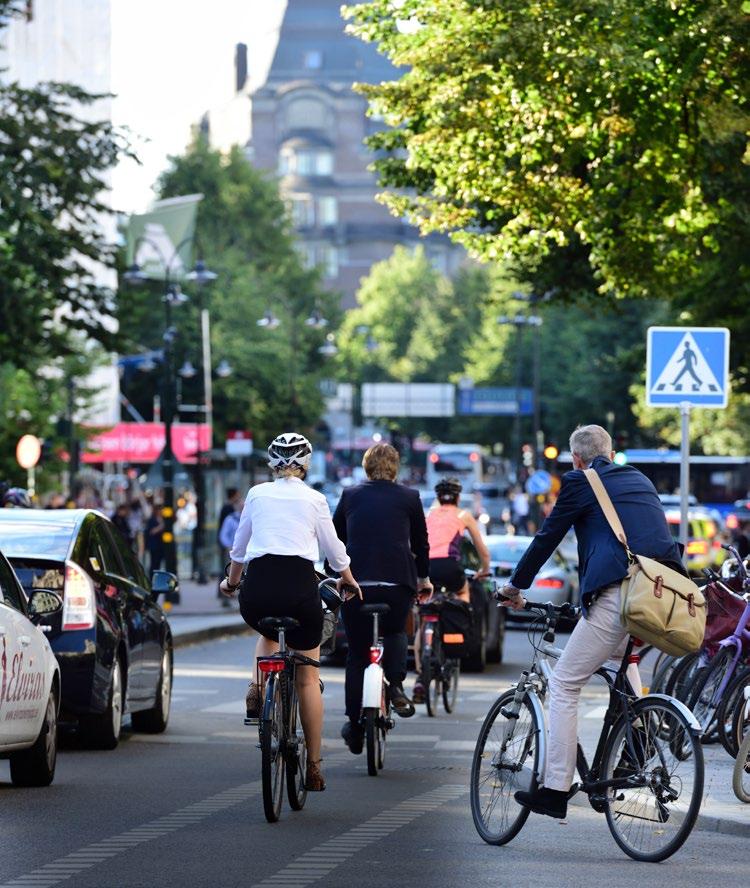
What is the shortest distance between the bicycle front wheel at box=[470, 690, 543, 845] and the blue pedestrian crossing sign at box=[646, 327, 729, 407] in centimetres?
933

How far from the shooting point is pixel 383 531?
496 inches

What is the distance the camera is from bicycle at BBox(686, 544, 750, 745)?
1251 cm

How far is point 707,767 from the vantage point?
12.4 meters

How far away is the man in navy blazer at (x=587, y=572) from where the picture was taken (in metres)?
8.92

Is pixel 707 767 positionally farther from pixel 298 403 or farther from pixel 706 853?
pixel 298 403

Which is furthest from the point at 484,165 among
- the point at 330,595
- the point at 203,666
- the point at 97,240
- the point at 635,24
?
the point at 330,595

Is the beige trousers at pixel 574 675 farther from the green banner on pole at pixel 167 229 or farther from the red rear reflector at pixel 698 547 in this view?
the green banner on pole at pixel 167 229

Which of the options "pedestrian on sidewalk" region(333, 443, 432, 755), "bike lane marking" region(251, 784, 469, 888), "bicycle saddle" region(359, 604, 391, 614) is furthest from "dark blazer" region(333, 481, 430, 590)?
"bike lane marking" region(251, 784, 469, 888)

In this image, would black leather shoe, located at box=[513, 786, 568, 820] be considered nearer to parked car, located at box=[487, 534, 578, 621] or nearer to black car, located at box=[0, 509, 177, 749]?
black car, located at box=[0, 509, 177, 749]

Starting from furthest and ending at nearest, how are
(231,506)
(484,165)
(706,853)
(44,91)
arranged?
1. (231,506)
2. (44,91)
3. (484,165)
4. (706,853)

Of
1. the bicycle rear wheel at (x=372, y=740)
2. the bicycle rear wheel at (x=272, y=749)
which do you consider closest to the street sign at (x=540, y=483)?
the bicycle rear wheel at (x=372, y=740)

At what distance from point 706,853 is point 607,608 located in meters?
1.20

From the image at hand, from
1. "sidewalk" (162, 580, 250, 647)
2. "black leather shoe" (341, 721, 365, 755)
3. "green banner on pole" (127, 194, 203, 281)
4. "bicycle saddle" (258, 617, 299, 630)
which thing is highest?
"green banner on pole" (127, 194, 203, 281)

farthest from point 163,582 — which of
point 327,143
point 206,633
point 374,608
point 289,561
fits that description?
point 327,143
